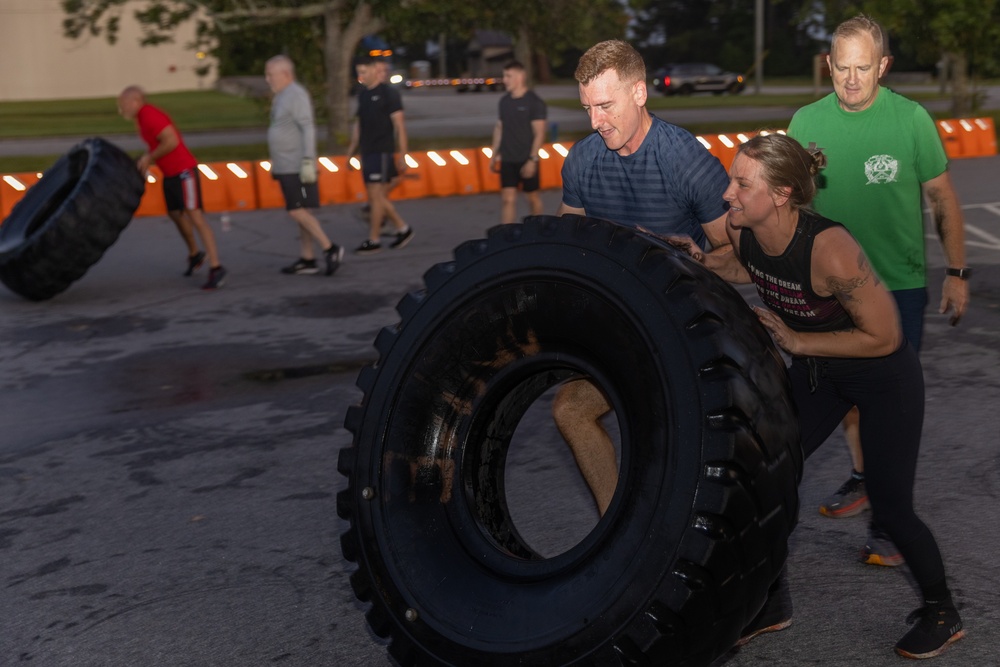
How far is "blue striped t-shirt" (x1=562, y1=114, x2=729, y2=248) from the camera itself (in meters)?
4.39

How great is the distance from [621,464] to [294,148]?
862cm

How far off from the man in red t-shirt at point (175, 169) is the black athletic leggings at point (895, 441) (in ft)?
26.2

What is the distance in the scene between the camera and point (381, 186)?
13102 mm

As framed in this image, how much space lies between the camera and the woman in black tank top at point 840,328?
12.9ft

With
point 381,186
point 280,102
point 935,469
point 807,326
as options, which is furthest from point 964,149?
point 807,326

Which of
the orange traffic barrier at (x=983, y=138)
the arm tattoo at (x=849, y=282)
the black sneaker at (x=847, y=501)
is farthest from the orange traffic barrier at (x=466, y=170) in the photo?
the arm tattoo at (x=849, y=282)

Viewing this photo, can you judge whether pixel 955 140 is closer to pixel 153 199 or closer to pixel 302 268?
pixel 153 199

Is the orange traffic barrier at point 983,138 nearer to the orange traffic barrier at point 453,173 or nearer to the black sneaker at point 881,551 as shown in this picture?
the orange traffic barrier at point 453,173

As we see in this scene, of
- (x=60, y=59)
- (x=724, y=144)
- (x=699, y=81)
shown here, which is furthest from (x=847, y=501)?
(x=60, y=59)

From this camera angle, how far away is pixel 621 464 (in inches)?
142

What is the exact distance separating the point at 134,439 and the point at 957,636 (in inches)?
175

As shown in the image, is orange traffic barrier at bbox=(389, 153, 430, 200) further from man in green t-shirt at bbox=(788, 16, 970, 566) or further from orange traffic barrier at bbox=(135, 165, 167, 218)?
man in green t-shirt at bbox=(788, 16, 970, 566)

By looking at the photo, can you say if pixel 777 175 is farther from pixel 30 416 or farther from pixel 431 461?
pixel 30 416

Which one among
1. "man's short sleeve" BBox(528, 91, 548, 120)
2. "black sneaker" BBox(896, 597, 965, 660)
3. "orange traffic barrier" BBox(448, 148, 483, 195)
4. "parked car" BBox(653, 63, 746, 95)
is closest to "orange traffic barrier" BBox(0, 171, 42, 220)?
"orange traffic barrier" BBox(448, 148, 483, 195)
